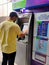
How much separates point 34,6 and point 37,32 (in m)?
0.60

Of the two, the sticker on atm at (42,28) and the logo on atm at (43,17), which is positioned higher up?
the logo on atm at (43,17)

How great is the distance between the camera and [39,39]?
12.1 ft

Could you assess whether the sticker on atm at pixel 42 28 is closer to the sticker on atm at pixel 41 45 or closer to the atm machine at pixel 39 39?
the atm machine at pixel 39 39

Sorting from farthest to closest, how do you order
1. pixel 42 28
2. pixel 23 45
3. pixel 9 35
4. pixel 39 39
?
pixel 23 45 → pixel 39 39 → pixel 42 28 → pixel 9 35

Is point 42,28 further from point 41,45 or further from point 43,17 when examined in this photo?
point 41,45

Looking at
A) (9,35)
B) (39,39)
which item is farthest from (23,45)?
(9,35)

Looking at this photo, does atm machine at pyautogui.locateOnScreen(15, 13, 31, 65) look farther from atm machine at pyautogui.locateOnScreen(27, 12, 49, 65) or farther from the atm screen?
the atm screen

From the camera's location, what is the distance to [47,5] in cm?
340

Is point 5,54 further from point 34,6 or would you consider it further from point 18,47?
point 34,6

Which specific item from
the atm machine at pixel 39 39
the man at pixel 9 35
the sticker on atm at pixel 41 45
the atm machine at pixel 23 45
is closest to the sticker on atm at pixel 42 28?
the atm machine at pixel 39 39

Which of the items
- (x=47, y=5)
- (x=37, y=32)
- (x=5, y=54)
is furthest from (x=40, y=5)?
(x=5, y=54)

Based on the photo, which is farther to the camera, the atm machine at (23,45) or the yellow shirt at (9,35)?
the atm machine at (23,45)

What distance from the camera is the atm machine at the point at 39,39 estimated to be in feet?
11.4

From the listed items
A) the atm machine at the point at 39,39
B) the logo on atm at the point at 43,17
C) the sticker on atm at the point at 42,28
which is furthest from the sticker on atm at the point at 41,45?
the logo on atm at the point at 43,17
